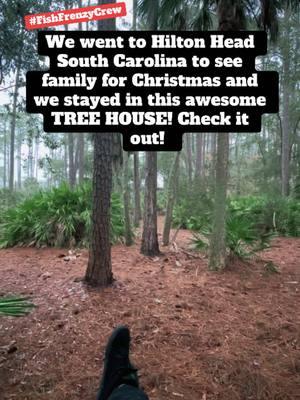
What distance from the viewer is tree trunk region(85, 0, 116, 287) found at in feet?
13.9

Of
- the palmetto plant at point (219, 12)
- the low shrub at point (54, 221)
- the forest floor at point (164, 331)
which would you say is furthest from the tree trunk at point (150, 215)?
the palmetto plant at point (219, 12)

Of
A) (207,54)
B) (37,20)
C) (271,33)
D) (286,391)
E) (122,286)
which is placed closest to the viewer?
(286,391)

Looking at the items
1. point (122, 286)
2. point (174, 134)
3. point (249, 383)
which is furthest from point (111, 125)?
point (249, 383)

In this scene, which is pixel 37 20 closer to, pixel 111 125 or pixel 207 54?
pixel 111 125

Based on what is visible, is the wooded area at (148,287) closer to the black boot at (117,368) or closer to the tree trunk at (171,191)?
the tree trunk at (171,191)

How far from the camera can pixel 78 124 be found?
389 centimetres

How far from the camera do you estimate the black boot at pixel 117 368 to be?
2252 millimetres

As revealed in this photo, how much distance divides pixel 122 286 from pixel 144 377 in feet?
5.84

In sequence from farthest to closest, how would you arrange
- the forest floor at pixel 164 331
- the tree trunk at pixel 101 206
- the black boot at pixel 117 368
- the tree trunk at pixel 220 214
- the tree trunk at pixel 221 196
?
1. the tree trunk at pixel 220 214
2. the tree trunk at pixel 221 196
3. the tree trunk at pixel 101 206
4. the forest floor at pixel 164 331
5. the black boot at pixel 117 368

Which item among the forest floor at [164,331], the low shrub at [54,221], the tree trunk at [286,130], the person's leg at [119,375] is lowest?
the forest floor at [164,331]

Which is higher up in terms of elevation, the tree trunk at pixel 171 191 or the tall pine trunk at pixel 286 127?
the tall pine trunk at pixel 286 127

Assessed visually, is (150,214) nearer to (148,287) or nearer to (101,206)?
(148,287)

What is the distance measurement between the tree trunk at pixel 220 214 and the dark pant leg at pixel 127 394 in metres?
3.51

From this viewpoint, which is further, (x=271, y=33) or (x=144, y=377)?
(x=271, y=33)
